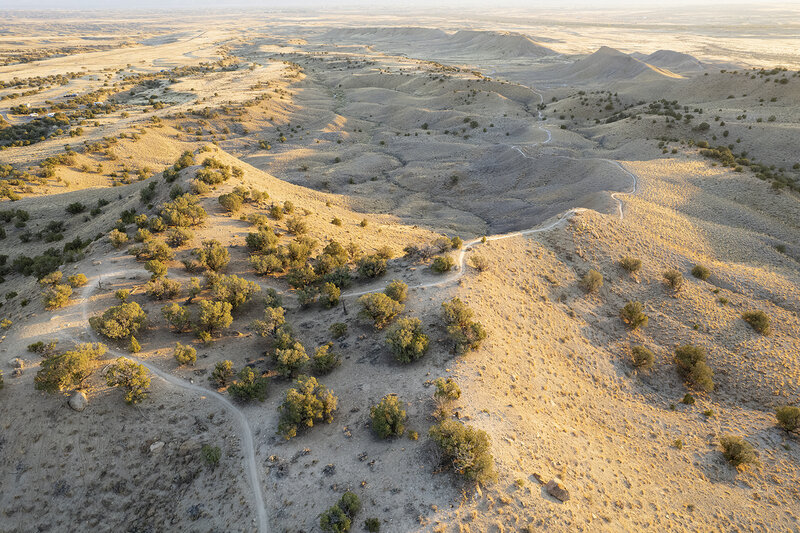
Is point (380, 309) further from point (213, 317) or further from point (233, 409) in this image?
point (213, 317)

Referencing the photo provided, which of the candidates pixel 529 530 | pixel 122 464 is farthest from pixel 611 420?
pixel 122 464

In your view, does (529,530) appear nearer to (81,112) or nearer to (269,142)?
(269,142)

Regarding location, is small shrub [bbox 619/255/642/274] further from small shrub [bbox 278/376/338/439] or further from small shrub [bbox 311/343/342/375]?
small shrub [bbox 278/376/338/439]

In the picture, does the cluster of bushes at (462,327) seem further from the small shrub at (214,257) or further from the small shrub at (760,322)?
the small shrub at (760,322)

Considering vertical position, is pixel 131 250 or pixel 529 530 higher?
pixel 131 250

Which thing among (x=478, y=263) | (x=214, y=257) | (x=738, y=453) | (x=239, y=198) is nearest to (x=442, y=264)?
(x=478, y=263)
